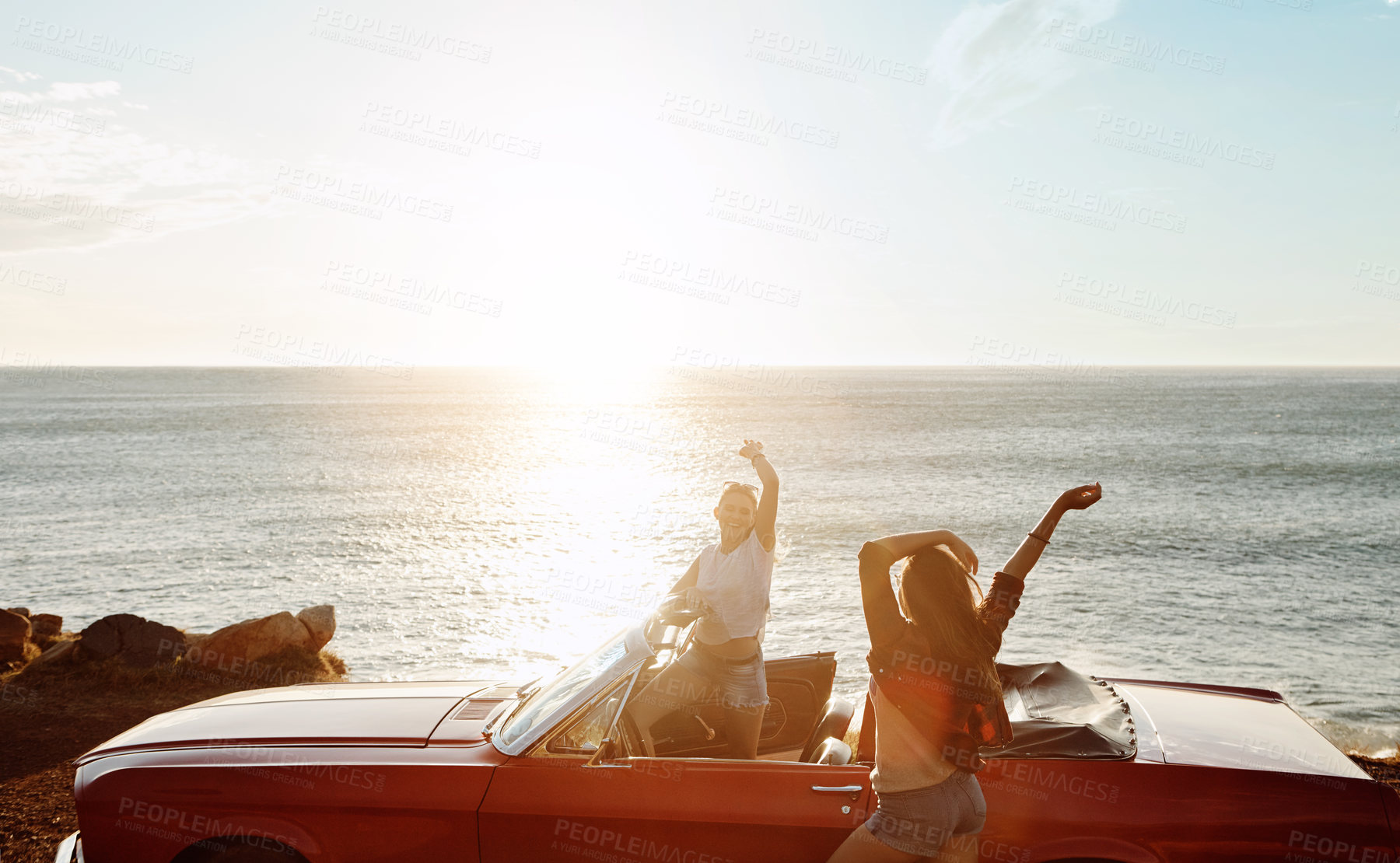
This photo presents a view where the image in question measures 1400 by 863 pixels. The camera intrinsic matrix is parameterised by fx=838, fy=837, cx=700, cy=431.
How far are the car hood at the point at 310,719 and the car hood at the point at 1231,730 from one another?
3.06 meters

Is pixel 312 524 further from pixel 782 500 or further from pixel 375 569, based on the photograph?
pixel 782 500

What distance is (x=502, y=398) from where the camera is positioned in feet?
451

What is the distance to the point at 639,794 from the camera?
335 cm

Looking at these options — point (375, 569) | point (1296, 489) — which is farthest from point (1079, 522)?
point (375, 569)

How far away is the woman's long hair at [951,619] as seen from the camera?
2670 mm

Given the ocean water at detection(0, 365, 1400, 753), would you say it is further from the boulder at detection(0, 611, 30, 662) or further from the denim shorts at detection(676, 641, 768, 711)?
the boulder at detection(0, 611, 30, 662)

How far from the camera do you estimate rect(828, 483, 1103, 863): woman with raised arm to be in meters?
2.69

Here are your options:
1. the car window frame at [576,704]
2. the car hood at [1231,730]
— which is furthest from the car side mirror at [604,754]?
the car hood at [1231,730]

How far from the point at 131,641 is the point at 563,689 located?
7801 mm

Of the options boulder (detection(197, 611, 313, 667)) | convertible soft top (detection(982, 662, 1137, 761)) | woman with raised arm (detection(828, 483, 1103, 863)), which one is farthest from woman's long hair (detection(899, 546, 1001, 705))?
boulder (detection(197, 611, 313, 667))

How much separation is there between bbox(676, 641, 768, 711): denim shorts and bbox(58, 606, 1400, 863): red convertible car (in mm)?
666

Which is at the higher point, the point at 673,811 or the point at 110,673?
the point at 673,811

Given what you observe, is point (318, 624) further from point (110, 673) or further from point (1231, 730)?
point (1231, 730)

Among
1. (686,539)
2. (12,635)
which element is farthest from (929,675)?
(686,539)
